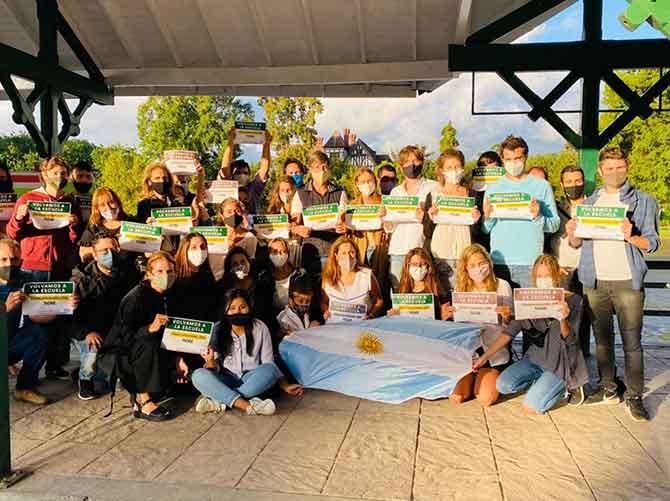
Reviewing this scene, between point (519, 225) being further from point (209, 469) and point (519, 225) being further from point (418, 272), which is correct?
point (209, 469)

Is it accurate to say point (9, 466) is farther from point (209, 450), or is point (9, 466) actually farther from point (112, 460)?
point (209, 450)

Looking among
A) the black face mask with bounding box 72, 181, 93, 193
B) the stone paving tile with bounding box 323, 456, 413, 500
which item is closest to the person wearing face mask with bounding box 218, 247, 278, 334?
the black face mask with bounding box 72, 181, 93, 193

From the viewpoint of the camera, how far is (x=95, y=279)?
5.65 metres

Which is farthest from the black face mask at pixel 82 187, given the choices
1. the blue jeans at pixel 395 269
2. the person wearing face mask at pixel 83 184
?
the blue jeans at pixel 395 269

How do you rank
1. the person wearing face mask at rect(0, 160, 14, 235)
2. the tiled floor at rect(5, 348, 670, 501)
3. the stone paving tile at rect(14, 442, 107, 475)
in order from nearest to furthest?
1. the tiled floor at rect(5, 348, 670, 501)
2. the stone paving tile at rect(14, 442, 107, 475)
3. the person wearing face mask at rect(0, 160, 14, 235)

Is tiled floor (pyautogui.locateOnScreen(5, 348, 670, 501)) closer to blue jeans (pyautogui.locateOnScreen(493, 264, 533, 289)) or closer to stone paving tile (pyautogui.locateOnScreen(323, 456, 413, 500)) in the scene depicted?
stone paving tile (pyautogui.locateOnScreen(323, 456, 413, 500))

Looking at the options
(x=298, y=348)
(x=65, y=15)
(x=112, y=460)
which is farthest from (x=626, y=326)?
(x=65, y=15)

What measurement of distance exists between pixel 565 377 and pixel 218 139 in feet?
123

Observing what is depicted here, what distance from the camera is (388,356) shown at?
5.45 meters

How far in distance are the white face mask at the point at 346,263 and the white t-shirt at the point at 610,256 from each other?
218 cm

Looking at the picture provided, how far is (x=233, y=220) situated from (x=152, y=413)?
Result: 88.6 inches

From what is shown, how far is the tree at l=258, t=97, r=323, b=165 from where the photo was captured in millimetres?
31219

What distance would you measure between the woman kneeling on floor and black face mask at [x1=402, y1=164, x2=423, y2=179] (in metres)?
2.10

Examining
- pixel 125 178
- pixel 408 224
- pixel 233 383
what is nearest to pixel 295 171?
pixel 408 224
